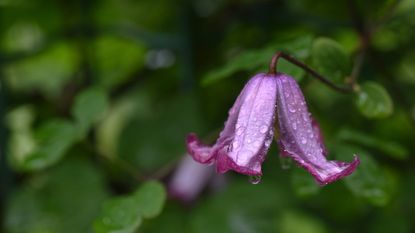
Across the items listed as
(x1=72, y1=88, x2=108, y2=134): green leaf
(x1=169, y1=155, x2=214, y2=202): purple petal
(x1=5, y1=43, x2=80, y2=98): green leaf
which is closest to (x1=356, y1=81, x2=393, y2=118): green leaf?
(x1=72, y1=88, x2=108, y2=134): green leaf

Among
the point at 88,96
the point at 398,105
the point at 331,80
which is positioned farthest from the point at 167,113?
the point at 331,80

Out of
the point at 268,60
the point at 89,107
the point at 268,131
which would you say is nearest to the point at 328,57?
the point at 268,60

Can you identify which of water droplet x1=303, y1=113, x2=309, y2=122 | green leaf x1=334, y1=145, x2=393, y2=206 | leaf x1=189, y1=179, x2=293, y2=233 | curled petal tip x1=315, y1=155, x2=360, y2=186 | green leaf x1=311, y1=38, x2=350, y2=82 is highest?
green leaf x1=311, y1=38, x2=350, y2=82

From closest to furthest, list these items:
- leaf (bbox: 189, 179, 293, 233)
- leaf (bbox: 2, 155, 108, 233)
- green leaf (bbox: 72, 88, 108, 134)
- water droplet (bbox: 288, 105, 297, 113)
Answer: water droplet (bbox: 288, 105, 297, 113) < green leaf (bbox: 72, 88, 108, 134) < leaf (bbox: 189, 179, 293, 233) < leaf (bbox: 2, 155, 108, 233)

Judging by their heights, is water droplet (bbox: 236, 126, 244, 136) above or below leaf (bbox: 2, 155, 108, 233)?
above

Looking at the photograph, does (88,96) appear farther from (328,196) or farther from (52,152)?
→ (328,196)

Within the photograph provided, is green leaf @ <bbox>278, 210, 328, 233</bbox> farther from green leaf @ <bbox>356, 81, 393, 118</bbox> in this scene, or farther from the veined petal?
the veined petal

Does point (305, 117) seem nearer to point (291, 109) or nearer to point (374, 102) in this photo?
point (291, 109)
